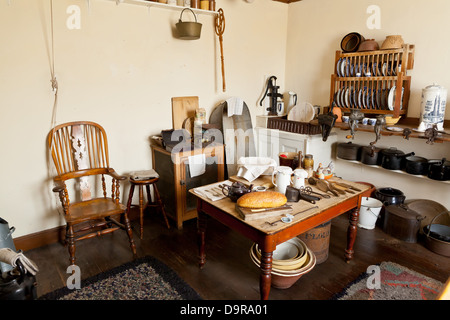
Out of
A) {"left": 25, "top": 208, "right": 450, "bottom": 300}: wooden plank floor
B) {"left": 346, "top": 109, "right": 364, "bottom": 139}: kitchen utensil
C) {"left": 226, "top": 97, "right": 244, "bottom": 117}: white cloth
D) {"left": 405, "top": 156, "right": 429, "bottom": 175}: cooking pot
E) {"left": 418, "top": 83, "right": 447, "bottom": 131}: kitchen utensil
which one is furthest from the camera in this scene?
{"left": 226, "top": 97, "right": 244, "bottom": 117}: white cloth

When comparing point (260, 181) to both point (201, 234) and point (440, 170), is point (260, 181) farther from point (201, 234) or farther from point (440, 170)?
point (440, 170)

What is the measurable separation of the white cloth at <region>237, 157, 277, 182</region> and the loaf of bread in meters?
0.40

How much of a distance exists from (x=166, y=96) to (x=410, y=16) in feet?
8.34

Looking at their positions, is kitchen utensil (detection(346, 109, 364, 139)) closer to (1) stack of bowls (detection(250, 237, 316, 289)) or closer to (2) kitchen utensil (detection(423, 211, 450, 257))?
(2) kitchen utensil (detection(423, 211, 450, 257))

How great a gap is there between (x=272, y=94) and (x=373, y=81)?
1280mm

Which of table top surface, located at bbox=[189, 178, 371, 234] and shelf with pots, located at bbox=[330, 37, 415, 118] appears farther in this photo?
shelf with pots, located at bbox=[330, 37, 415, 118]

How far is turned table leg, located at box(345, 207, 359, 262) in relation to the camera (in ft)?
7.65

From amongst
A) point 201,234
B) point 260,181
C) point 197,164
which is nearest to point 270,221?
point 260,181

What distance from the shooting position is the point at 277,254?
2318 millimetres

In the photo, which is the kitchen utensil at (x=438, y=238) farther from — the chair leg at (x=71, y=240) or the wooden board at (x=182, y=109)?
the chair leg at (x=71, y=240)

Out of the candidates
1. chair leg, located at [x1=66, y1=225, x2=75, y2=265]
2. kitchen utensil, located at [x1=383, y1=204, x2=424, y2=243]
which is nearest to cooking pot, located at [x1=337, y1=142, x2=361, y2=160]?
kitchen utensil, located at [x1=383, y1=204, x2=424, y2=243]

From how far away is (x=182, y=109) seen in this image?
348 cm
